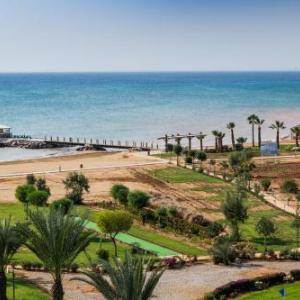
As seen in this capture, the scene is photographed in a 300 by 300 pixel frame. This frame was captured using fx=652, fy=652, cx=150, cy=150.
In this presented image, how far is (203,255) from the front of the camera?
39094 mm

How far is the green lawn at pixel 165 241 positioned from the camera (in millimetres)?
39969

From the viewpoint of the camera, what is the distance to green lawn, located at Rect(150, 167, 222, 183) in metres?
64.7

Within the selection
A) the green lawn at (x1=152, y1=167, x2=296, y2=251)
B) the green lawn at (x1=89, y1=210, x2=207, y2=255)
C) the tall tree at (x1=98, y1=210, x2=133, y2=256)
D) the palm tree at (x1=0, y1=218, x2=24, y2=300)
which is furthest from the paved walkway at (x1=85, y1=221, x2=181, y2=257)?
the palm tree at (x1=0, y1=218, x2=24, y2=300)

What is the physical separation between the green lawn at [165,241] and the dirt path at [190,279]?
3632mm

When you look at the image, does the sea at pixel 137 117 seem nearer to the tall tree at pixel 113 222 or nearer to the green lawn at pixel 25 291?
the tall tree at pixel 113 222

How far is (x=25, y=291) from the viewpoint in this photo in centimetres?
3100

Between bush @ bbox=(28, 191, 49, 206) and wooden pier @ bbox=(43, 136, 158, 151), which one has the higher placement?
bush @ bbox=(28, 191, 49, 206)

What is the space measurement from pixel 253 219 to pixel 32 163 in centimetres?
4050

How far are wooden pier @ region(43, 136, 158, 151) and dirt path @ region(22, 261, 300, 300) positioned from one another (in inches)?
2233

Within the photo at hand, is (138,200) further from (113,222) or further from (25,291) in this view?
(25,291)

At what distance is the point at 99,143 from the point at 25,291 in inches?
2928

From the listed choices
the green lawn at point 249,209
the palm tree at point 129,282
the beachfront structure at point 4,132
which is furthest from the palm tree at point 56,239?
the beachfront structure at point 4,132

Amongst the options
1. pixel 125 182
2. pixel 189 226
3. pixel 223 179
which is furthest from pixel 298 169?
pixel 189 226

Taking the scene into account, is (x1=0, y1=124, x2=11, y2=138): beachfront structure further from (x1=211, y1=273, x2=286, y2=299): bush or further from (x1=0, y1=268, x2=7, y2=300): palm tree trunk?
(x1=0, y1=268, x2=7, y2=300): palm tree trunk
